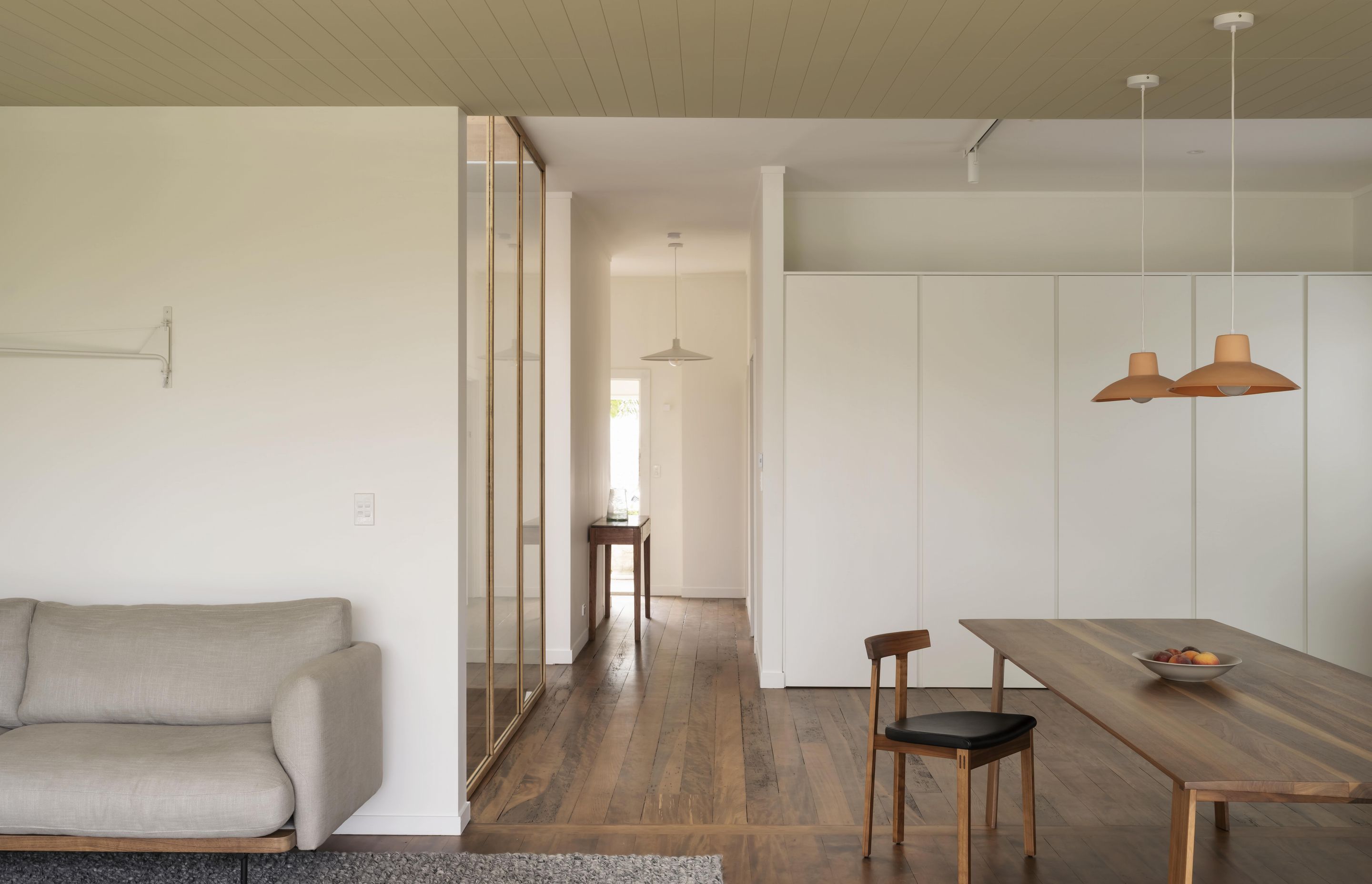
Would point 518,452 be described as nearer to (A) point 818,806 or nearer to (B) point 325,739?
(B) point 325,739

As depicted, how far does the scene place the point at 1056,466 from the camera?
5.02 m

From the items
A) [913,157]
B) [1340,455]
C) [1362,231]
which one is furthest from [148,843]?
[1362,231]

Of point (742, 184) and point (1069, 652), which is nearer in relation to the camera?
point (1069, 652)

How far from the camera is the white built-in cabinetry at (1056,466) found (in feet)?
16.2

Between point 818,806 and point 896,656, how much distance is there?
2.90 feet

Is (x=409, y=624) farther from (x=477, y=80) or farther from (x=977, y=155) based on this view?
(x=977, y=155)

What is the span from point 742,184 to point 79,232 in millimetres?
3390

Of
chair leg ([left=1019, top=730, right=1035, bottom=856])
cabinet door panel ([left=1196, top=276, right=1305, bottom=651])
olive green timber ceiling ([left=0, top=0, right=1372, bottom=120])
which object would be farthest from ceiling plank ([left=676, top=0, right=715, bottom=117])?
cabinet door panel ([left=1196, top=276, right=1305, bottom=651])

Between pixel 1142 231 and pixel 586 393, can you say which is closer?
pixel 1142 231

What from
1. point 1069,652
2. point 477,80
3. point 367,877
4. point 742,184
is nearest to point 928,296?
point 742,184

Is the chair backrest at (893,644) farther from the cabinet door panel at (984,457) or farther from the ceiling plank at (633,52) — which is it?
the cabinet door panel at (984,457)

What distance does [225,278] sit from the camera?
319cm

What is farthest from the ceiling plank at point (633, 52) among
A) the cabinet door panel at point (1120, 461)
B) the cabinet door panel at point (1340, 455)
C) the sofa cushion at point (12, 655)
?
the cabinet door panel at point (1340, 455)

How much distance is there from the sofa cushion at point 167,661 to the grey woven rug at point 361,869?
47 centimetres
